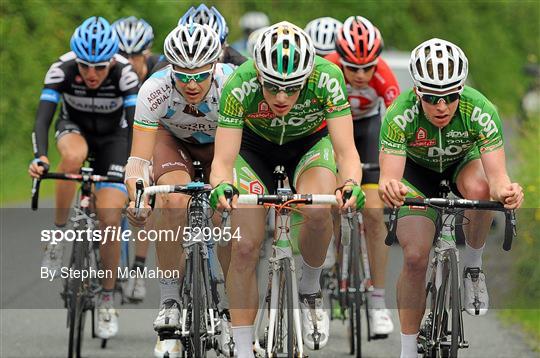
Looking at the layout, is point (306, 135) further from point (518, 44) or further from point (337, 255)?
point (518, 44)

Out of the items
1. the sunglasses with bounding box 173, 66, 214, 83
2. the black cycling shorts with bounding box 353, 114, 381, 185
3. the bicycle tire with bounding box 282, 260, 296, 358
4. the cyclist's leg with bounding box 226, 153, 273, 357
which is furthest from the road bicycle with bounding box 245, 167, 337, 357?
the black cycling shorts with bounding box 353, 114, 381, 185

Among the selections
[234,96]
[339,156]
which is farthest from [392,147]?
[234,96]

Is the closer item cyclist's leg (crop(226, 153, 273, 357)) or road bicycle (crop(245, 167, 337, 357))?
road bicycle (crop(245, 167, 337, 357))

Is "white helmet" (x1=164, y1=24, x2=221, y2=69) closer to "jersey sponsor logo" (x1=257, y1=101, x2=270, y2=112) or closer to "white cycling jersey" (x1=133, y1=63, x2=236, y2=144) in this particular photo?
"white cycling jersey" (x1=133, y1=63, x2=236, y2=144)

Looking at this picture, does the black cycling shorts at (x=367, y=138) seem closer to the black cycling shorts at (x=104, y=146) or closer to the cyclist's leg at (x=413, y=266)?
the black cycling shorts at (x=104, y=146)

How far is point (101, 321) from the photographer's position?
10.4 metres

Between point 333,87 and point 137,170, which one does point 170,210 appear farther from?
point 333,87

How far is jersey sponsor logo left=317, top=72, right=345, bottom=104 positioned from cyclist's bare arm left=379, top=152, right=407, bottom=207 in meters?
0.43

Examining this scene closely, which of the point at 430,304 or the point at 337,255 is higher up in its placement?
the point at 337,255

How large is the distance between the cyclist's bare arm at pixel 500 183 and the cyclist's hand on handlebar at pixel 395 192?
0.54 m

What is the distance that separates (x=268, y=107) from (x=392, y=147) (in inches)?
30.4

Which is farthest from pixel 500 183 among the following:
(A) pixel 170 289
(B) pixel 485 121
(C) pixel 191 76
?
(A) pixel 170 289

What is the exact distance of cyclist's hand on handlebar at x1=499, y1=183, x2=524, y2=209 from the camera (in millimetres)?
7637

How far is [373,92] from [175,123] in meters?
2.56
